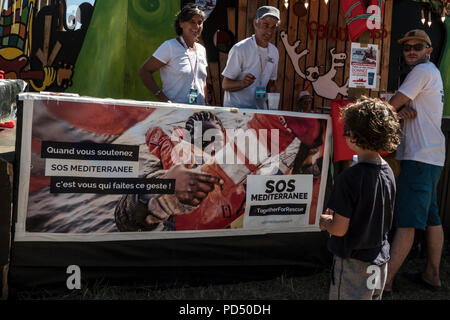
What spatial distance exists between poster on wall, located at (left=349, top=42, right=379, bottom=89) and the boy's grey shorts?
195 centimetres

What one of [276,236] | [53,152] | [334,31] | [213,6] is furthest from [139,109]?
[334,31]

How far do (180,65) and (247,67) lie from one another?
625mm

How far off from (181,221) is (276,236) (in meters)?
0.79

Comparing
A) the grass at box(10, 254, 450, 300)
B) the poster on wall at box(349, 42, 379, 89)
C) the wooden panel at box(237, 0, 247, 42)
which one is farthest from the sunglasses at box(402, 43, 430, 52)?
the wooden panel at box(237, 0, 247, 42)

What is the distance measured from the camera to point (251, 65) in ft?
13.7

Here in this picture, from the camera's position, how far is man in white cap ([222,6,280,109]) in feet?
13.3

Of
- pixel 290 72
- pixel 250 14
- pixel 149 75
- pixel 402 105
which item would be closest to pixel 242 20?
pixel 250 14

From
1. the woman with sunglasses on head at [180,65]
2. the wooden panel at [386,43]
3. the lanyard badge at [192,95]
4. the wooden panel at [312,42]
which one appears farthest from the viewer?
the wooden panel at [386,43]

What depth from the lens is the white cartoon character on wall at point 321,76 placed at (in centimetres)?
604

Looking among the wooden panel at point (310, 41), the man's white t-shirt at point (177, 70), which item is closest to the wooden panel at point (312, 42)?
the wooden panel at point (310, 41)

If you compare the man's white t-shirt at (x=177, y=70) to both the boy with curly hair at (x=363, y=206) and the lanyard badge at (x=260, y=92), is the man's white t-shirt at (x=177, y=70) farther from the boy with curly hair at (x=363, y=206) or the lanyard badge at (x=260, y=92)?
the boy with curly hair at (x=363, y=206)

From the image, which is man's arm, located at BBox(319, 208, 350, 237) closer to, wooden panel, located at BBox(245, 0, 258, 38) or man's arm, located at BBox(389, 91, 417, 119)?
man's arm, located at BBox(389, 91, 417, 119)

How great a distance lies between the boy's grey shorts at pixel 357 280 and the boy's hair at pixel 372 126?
0.58m

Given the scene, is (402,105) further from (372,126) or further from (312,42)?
(312,42)
